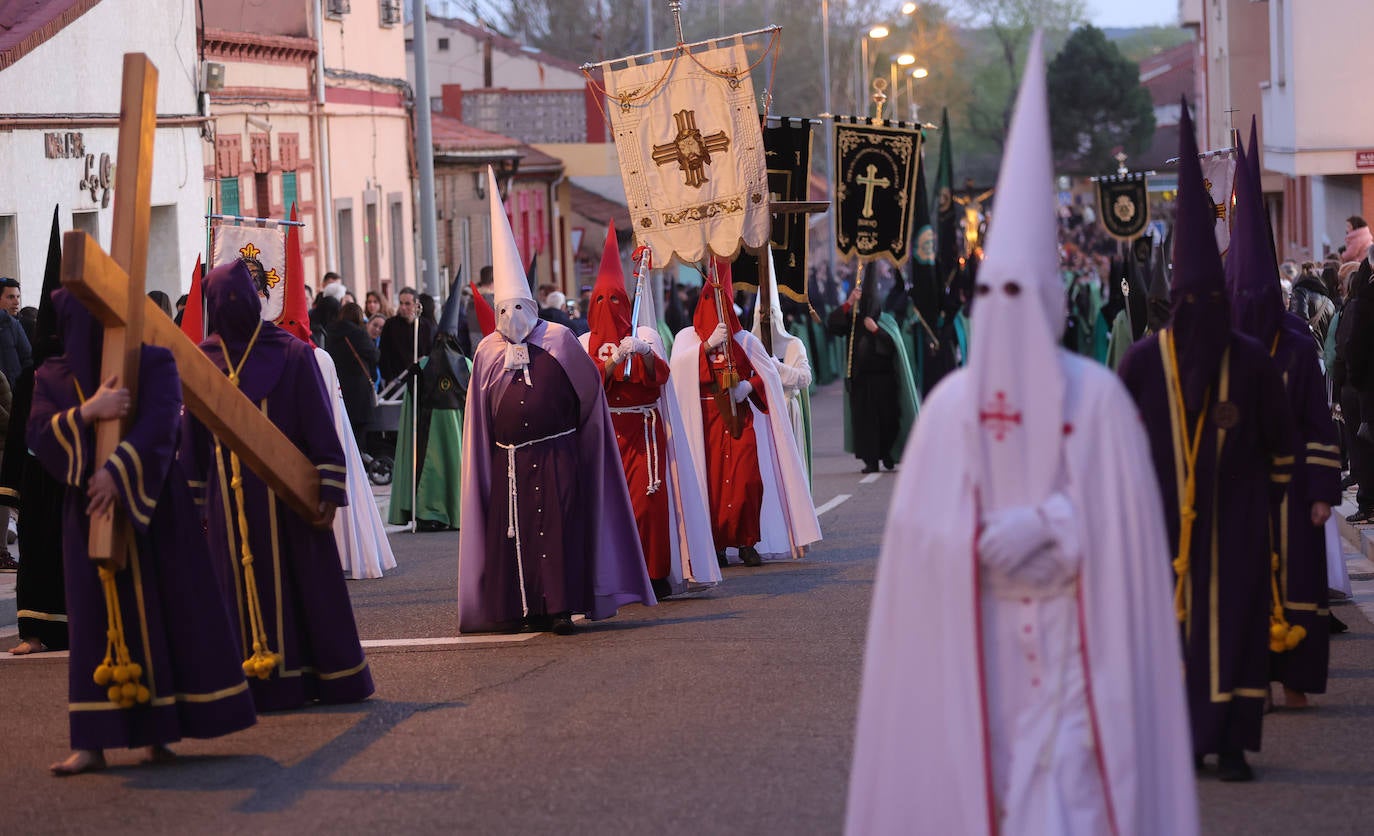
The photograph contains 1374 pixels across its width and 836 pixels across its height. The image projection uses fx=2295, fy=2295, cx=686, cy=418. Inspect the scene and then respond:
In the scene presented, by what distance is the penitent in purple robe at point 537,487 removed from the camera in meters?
11.4

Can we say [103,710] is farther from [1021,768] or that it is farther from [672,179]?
[672,179]

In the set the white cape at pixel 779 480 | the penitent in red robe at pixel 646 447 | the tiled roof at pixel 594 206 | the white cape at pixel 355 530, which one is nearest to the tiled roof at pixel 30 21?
the white cape at pixel 355 530

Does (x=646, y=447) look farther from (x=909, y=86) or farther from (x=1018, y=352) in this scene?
(x=909, y=86)

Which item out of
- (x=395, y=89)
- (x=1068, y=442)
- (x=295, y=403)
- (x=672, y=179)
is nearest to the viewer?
(x=1068, y=442)

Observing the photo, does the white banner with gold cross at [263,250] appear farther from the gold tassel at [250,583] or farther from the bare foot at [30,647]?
the gold tassel at [250,583]

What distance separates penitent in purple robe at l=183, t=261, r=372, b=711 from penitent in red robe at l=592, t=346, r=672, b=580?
12.2 ft

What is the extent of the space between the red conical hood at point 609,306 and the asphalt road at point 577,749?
1675 mm

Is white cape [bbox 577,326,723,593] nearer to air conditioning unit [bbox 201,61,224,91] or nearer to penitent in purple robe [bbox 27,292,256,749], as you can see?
penitent in purple robe [bbox 27,292,256,749]

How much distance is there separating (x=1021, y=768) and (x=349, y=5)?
27.9m

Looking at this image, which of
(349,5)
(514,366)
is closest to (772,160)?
(514,366)

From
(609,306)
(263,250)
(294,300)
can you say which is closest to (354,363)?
(263,250)

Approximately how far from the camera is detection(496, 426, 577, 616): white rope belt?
11359 millimetres

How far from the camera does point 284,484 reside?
8992 millimetres

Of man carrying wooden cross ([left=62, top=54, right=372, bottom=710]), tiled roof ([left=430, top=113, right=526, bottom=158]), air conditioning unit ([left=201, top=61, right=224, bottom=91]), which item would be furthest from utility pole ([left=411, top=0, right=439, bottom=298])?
man carrying wooden cross ([left=62, top=54, right=372, bottom=710])
